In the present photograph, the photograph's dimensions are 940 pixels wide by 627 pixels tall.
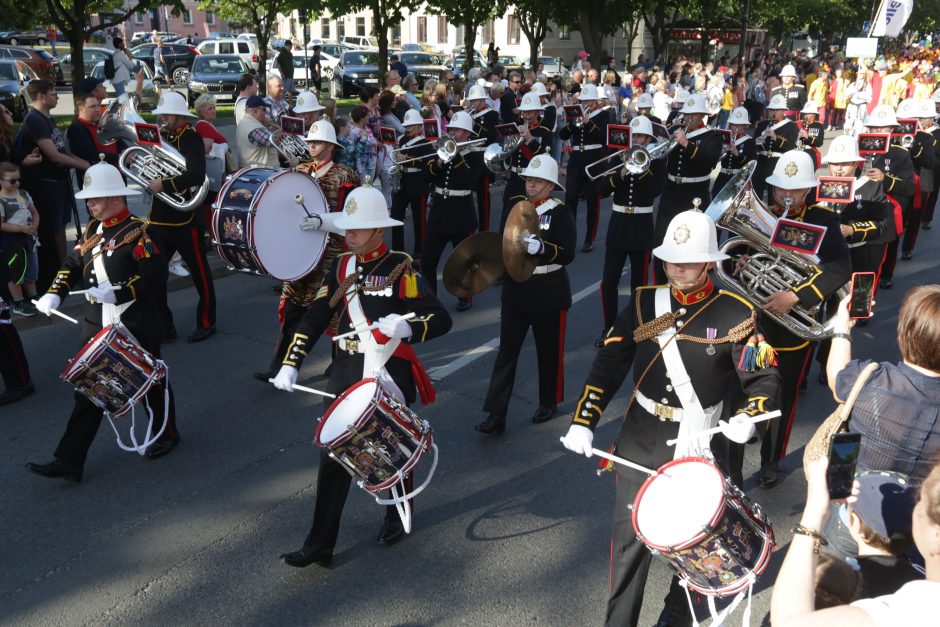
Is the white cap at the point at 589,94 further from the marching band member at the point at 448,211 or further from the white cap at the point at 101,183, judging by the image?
the white cap at the point at 101,183

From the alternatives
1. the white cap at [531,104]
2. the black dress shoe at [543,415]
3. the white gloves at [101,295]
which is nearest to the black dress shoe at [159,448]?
the white gloves at [101,295]

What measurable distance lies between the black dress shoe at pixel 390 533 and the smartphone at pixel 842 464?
2.80m

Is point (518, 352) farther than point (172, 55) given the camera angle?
No

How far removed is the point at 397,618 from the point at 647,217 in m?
4.98

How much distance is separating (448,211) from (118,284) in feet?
13.1

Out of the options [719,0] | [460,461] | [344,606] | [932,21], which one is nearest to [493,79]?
[460,461]

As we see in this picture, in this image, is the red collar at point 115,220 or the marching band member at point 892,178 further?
the marching band member at point 892,178

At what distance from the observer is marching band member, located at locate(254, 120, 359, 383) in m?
6.64

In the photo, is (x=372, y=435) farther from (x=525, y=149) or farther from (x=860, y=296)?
(x=525, y=149)

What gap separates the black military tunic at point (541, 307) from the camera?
5895 millimetres

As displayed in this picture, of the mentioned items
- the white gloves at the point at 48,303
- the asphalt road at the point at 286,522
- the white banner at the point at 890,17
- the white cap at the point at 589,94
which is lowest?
the asphalt road at the point at 286,522

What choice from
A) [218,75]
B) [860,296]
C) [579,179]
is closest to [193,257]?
[579,179]

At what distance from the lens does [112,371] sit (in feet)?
16.0

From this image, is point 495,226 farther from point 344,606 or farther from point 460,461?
point 344,606
